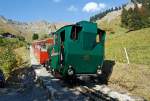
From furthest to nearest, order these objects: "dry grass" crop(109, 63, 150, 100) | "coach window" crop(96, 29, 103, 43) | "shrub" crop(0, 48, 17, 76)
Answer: "shrub" crop(0, 48, 17, 76), "coach window" crop(96, 29, 103, 43), "dry grass" crop(109, 63, 150, 100)

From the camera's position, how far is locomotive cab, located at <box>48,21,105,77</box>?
20.8m

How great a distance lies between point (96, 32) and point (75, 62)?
220 centimetres

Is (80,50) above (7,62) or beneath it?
above

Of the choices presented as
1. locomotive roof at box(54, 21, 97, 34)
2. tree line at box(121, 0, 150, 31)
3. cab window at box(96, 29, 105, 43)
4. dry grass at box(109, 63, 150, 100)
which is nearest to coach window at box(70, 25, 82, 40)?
locomotive roof at box(54, 21, 97, 34)

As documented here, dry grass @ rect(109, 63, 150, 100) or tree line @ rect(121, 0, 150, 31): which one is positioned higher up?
tree line @ rect(121, 0, 150, 31)

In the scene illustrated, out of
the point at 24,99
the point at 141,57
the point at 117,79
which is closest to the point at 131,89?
the point at 117,79

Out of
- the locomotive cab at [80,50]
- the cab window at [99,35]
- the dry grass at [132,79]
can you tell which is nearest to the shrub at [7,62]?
the locomotive cab at [80,50]

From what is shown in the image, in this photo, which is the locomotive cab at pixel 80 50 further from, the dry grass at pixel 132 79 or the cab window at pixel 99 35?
the dry grass at pixel 132 79

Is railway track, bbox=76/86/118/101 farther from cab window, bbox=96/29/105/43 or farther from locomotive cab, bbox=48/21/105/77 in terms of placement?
cab window, bbox=96/29/105/43

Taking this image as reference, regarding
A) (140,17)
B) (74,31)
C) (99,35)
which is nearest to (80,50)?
(74,31)

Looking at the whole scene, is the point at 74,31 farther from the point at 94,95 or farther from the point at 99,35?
the point at 94,95

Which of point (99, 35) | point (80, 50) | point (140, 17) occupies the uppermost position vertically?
point (140, 17)

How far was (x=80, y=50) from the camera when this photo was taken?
69.2 feet

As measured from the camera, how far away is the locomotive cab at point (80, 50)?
2083 centimetres
